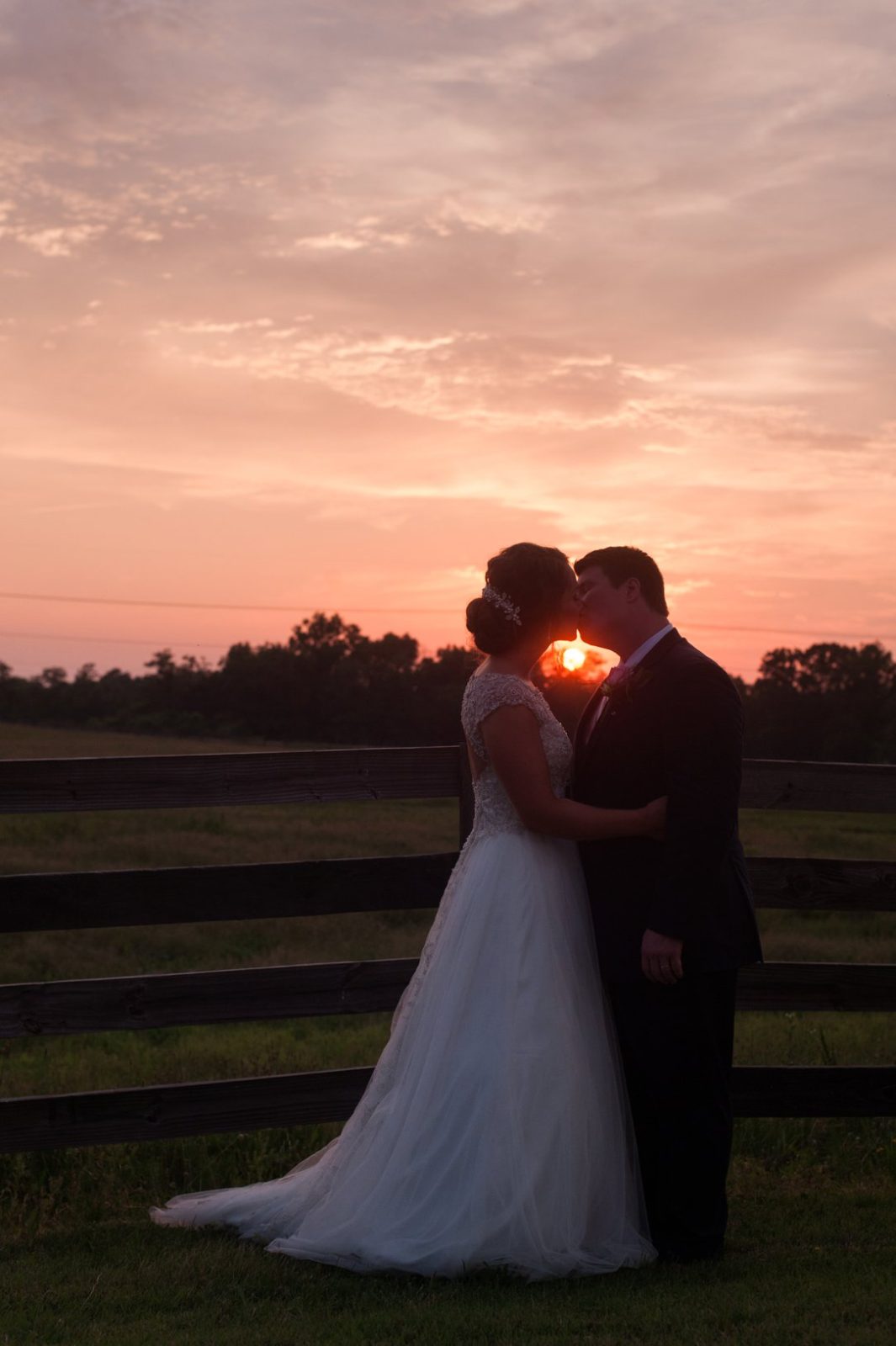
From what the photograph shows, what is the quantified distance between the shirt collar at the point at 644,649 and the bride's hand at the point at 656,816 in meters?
0.49

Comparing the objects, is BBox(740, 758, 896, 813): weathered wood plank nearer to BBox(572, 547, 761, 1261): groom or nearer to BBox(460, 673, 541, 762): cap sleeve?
BBox(572, 547, 761, 1261): groom

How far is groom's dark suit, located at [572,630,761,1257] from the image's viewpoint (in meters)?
4.48

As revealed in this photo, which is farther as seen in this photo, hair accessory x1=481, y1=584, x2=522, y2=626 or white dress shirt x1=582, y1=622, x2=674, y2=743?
hair accessory x1=481, y1=584, x2=522, y2=626

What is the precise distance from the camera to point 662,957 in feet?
14.8

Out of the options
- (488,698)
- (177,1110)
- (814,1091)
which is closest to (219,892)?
(177,1110)

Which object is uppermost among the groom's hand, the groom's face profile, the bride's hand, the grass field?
the groom's face profile

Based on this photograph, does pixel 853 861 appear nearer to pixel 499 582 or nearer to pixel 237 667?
pixel 499 582

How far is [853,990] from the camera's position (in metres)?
5.92

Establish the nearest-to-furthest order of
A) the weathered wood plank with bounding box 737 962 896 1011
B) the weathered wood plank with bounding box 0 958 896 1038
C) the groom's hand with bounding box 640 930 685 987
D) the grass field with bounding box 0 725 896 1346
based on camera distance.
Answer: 1. the grass field with bounding box 0 725 896 1346
2. the groom's hand with bounding box 640 930 685 987
3. the weathered wood plank with bounding box 0 958 896 1038
4. the weathered wood plank with bounding box 737 962 896 1011

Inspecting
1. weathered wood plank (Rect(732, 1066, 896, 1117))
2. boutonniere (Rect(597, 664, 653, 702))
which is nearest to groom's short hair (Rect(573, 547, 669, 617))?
boutonniere (Rect(597, 664, 653, 702))

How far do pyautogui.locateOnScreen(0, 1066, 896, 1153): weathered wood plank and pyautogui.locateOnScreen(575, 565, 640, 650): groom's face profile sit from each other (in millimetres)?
2106

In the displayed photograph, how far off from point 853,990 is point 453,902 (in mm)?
2119

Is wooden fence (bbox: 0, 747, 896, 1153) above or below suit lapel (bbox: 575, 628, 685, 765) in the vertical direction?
below

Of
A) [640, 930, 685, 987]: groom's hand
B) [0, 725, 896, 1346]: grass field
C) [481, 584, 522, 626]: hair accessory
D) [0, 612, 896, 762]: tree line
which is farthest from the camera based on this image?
[0, 612, 896, 762]: tree line
